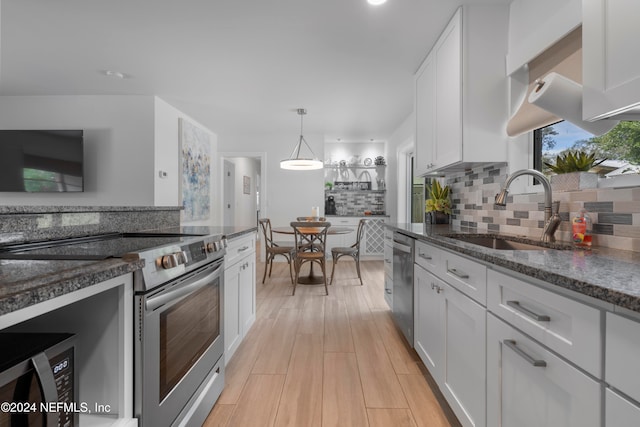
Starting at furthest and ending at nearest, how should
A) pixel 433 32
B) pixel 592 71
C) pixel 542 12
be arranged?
pixel 433 32
pixel 542 12
pixel 592 71

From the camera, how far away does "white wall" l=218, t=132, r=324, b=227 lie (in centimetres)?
568

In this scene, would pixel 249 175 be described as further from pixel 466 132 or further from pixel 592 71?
pixel 592 71

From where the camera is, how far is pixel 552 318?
0.77 meters

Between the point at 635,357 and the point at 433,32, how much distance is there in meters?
2.50

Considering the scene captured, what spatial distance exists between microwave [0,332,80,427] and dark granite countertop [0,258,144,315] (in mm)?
142

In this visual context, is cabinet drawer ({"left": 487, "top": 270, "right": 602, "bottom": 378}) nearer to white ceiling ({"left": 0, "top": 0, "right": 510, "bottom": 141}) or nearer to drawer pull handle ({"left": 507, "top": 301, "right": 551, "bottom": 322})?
drawer pull handle ({"left": 507, "top": 301, "right": 551, "bottom": 322})

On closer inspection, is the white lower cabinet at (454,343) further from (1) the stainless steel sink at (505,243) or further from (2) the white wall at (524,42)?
(2) the white wall at (524,42)

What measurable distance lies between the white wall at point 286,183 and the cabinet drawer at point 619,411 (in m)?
5.18

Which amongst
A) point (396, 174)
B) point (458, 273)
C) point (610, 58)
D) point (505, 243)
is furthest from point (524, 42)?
point (396, 174)

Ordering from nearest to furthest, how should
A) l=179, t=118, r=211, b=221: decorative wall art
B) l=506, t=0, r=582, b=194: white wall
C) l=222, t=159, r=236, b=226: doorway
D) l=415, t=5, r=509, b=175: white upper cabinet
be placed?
l=506, t=0, r=582, b=194: white wall
l=415, t=5, r=509, b=175: white upper cabinet
l=179, t=118, r=211, b=221: decorative wall art
l=222, t=159, r=236, b=226: doorway

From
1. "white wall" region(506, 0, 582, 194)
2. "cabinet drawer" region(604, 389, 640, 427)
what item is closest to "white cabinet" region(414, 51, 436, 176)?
"white wall" region(506, 0, 582, 194)

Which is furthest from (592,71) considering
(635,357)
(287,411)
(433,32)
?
(287,411)

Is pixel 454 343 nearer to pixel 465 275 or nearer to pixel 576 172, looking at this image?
pixel 465 275

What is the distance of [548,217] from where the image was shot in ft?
4.71
